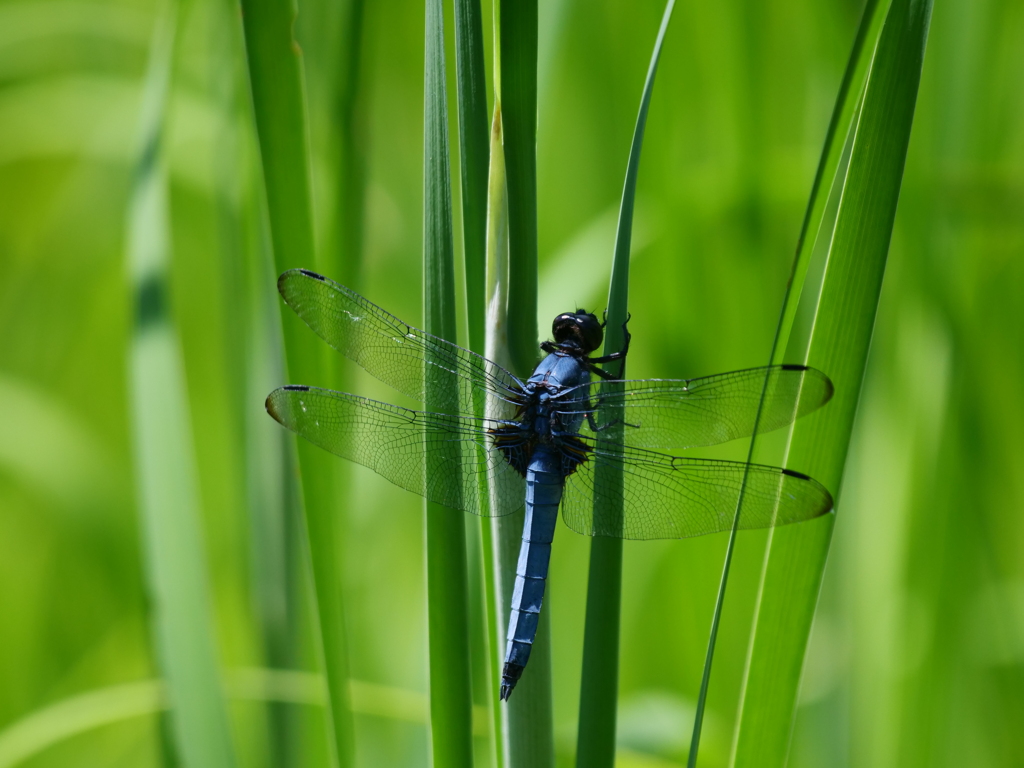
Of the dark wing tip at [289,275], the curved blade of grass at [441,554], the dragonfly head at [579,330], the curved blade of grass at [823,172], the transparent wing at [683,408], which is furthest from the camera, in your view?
the dragonfly head at [579,330]

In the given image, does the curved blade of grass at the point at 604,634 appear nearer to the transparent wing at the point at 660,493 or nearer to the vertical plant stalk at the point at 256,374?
the transparent wing at the point at 660,493

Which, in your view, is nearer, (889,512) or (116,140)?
(889,512)

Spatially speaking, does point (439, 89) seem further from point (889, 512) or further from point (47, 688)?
point (47, 688)

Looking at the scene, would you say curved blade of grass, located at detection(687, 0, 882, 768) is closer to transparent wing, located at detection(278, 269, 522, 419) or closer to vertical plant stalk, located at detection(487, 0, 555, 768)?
vertical plant stalk, located at detection(487, 0, 555, 768)

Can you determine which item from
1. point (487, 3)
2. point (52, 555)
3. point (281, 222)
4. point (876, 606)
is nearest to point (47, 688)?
point (52, 555)

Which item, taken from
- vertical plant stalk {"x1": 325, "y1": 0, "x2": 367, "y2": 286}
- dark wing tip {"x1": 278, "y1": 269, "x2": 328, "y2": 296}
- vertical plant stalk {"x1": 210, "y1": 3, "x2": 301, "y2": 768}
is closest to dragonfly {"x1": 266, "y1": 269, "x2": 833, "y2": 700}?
dark wing tip {"x1": 278, "y1": 269, "x2": 328, "y2": 296}

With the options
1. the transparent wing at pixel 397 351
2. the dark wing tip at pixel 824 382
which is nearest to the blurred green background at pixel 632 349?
the transparent wing at pixel 397 351
